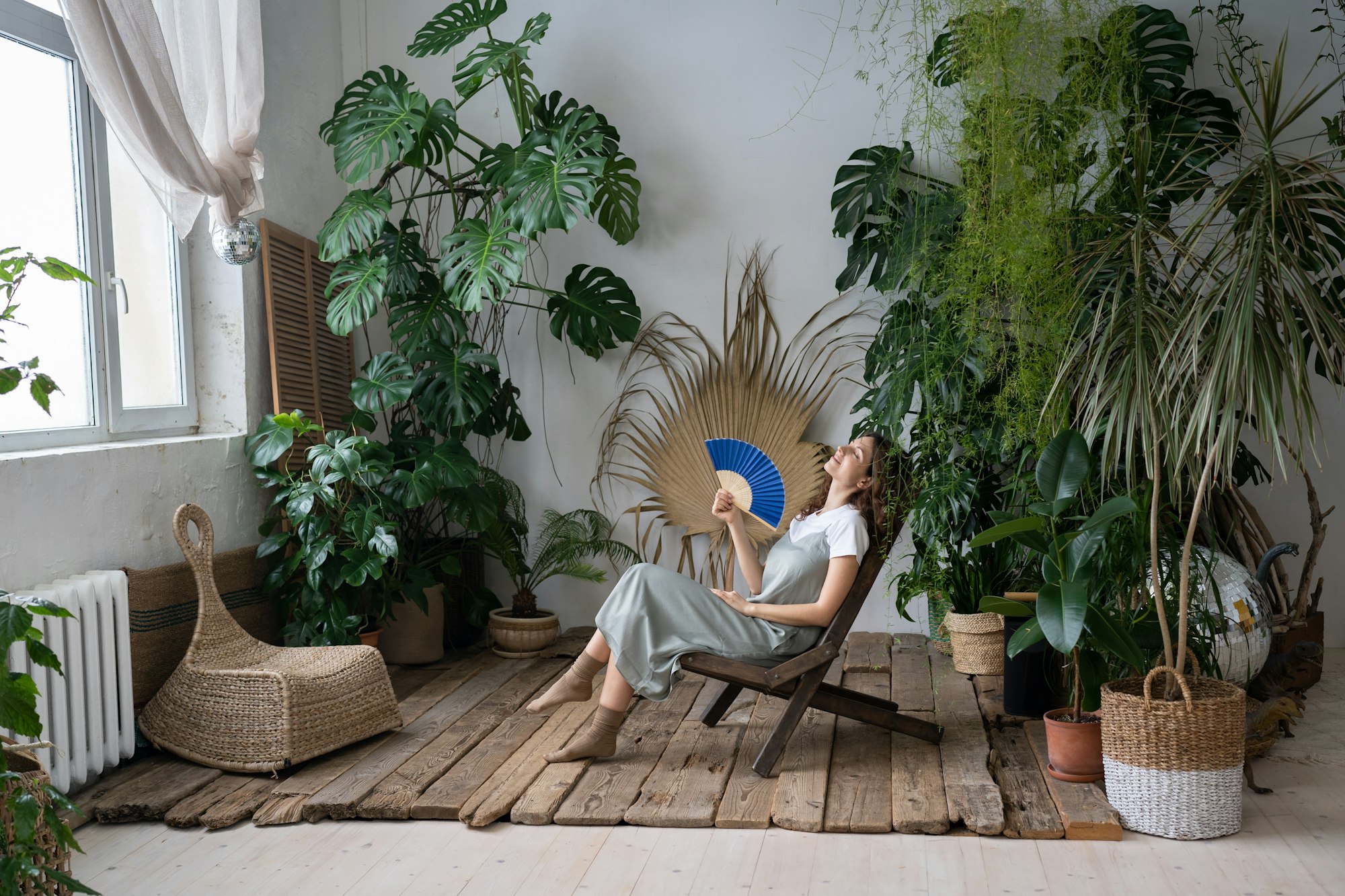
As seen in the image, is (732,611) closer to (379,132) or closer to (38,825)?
(38,825)

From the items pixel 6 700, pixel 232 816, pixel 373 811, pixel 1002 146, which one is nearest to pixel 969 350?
pixel 1002 146

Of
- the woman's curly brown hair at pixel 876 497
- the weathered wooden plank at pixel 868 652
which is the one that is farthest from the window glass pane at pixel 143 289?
the weathered wooden plank at pixel 868 652

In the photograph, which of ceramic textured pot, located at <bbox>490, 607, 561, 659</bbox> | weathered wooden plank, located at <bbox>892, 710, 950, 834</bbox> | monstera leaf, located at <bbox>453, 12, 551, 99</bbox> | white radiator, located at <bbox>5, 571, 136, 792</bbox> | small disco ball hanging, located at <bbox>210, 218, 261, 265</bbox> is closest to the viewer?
weathered wooden plank, located at <bbox>892, 710, 950, 834</bbox>

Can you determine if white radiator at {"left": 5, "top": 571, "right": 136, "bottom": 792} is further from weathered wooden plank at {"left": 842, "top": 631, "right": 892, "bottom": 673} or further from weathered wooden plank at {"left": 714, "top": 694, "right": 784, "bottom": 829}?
weathered wooden plank at {"left": 842, "top": 631, "right": 892, "bottom": 673}

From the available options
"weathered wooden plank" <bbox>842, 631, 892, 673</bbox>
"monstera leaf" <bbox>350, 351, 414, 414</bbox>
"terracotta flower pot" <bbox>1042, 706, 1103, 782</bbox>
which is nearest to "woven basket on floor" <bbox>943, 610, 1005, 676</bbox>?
"weathered wooden plank" <bbox>842, 631, 892, 673</bbox>

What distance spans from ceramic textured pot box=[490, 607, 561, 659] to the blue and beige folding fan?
3.98ft

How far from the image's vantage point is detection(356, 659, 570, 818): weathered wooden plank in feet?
9.17

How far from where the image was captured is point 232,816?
276cm

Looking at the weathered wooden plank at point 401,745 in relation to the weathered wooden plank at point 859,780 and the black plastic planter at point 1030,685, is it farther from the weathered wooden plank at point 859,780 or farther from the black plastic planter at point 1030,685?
the black plastic planter at point 1030,685

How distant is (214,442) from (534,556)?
1.59 metres

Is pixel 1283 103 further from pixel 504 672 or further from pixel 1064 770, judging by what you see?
pixel 504 672

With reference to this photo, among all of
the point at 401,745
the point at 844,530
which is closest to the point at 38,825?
the point at 401,745

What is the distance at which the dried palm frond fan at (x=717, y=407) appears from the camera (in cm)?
465

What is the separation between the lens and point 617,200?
4.42 metres
